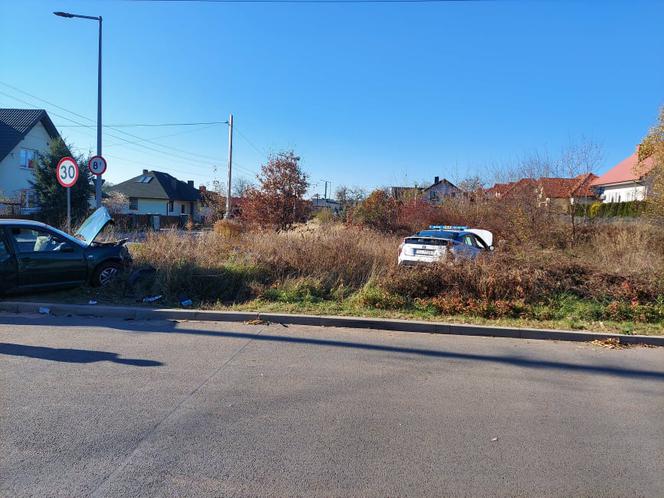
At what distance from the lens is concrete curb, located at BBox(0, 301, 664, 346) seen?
6.79m

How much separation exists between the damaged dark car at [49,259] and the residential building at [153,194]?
140ft

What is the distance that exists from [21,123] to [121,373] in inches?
1367

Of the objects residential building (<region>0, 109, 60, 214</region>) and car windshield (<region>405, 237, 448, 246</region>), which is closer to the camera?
car windshield (<region>405, 237, 448, 246</region>)

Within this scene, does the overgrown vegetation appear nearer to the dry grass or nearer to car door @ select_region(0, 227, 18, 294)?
the dry grass

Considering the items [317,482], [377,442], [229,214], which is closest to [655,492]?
[377,442]

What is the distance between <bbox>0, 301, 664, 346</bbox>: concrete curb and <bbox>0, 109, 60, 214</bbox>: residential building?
24199 millimetres

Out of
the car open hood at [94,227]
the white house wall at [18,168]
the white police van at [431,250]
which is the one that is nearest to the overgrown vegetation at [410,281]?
the white police van at [431,250]

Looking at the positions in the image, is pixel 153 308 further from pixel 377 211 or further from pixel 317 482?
pixel 377 211

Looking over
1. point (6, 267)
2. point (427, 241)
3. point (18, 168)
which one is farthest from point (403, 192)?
point (18, 168)

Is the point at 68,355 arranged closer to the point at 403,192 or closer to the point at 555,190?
the point at 555,190

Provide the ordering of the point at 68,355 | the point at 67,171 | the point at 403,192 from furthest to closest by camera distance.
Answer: the point at 403,192
the point at 67,171
the point at 68,355

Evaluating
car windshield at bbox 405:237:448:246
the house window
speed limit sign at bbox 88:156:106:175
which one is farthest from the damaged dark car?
the house window

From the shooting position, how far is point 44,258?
837 cm

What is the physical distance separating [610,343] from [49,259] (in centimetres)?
972
